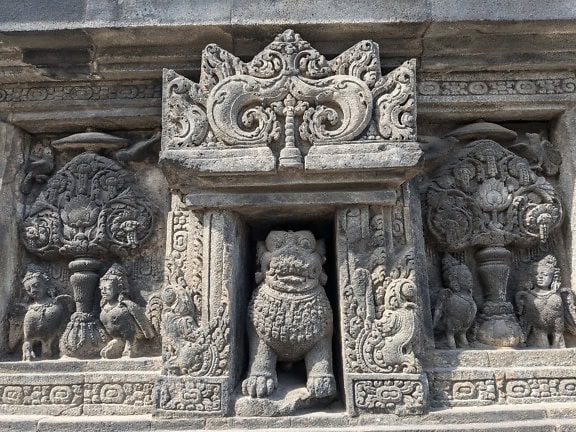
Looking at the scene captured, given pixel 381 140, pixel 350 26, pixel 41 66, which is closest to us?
pixel 381 140

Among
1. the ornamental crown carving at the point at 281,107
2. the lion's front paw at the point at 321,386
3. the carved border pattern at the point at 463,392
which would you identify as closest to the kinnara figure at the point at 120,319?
the ornamental crown carving at the point at 281,107

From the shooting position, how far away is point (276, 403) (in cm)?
343

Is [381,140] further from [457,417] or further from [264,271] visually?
[457,417]

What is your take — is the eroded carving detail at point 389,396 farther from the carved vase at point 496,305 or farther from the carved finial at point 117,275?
the carved finial at point 117,275

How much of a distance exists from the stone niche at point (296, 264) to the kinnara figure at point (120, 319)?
14mm

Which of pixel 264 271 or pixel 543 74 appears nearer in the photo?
pixel 264 271

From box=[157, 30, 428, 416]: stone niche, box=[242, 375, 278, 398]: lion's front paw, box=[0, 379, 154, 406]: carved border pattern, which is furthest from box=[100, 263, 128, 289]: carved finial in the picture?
box=[242, 375, 278, 398]: lion's front paw

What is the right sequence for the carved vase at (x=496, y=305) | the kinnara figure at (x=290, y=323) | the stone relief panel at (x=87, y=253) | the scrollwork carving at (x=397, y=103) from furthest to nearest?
the stone relief panel at (x=87, y=253), the carved vase at (x=496, y=305), the scrollwork carving at (x=397, y=103), the kinnara figure at (x=290, y=323)

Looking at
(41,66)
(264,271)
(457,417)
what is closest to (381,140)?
(264,271)

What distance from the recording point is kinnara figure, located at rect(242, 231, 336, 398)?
353 cm

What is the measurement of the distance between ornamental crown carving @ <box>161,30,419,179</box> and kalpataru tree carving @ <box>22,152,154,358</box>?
0.70 meters

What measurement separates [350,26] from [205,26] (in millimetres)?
945

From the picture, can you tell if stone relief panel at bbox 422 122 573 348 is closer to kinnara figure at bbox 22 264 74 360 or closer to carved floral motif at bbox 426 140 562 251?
carved floral motif at bbox 426 140 562 251

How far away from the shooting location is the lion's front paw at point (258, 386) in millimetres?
3463
